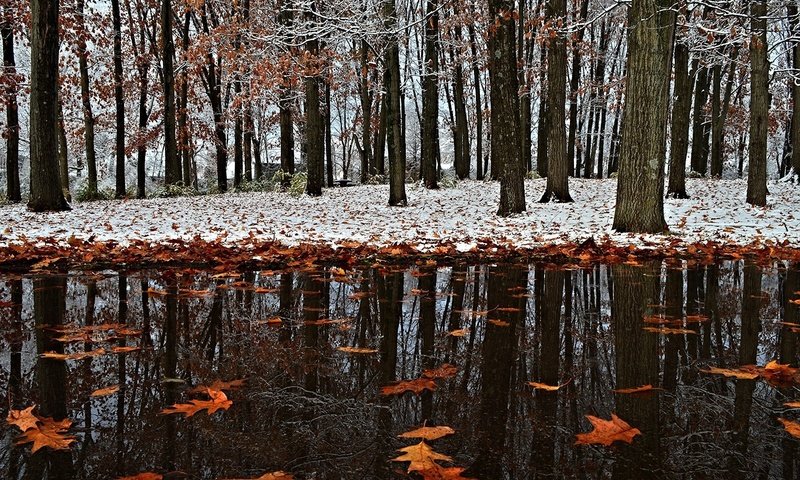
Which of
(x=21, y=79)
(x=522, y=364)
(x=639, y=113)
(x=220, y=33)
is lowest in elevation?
(x=522, y=364)

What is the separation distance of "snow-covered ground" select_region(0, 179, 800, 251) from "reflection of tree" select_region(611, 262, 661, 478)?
311 centimetres

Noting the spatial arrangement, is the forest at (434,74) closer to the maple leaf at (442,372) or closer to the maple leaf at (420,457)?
the maple leaf at (442,372)

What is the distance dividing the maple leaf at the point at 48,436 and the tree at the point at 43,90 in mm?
11324

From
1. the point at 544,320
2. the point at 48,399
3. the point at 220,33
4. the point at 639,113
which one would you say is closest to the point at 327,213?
the point at 220,33

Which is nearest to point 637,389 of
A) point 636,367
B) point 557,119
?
point 636,367

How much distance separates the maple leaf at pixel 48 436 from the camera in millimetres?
1430

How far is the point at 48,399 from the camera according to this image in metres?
1.78

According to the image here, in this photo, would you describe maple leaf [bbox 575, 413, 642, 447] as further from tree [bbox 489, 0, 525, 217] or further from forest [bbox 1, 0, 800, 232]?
tree [bbox 489, 0, 525, 217]

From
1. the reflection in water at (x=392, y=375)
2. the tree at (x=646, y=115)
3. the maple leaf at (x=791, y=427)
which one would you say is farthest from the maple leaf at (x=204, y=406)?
the tree at (x=646, y=115)

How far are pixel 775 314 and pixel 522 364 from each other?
80.1 inches

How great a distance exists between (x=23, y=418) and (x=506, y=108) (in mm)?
10148

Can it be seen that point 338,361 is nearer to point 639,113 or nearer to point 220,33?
point 639,113

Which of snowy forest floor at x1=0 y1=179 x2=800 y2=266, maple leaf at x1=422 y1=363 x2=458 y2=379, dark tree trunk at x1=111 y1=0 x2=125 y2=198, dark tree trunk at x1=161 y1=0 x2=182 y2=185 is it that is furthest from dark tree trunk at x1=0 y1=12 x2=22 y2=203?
maple leaf at x1=422 y1=363 x2=458 y2=379

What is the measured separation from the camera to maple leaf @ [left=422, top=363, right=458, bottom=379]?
6.70 ft
